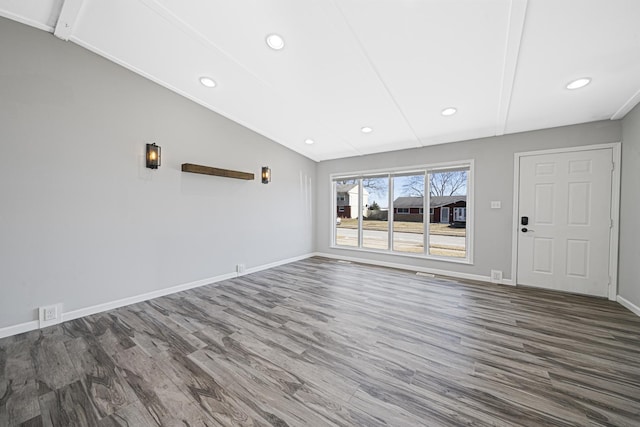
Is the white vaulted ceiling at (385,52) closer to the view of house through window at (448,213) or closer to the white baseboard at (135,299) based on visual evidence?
the view of house through window at (448,213)

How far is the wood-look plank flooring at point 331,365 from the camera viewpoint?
1411mm

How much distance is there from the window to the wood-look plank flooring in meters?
1.61

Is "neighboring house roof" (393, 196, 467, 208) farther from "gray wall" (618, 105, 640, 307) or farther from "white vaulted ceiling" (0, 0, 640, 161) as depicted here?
"gray wall" (618, 105, 640, 307)

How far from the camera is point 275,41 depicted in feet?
7.68

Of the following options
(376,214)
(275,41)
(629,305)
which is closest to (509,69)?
(275,41)

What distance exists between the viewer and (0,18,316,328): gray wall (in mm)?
2297

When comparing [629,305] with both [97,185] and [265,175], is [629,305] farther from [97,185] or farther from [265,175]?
[97,185]

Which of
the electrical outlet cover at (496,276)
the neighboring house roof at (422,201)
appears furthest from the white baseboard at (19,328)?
the electrical outlet cover at (496,276)

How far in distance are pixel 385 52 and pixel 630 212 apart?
3.68m

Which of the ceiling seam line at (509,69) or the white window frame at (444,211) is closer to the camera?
the ceiling seam line at (509,69)

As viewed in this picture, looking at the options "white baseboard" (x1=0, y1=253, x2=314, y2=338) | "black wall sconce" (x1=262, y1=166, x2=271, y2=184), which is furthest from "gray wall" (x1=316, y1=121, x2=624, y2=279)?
"white baseboard" (x1=0, y1=253, x2=314, y2=338)

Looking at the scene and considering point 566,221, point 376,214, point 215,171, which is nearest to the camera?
point 566,221

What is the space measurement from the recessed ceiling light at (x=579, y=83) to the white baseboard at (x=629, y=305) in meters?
2.69

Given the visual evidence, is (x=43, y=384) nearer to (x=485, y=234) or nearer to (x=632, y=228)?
(x=485, y=234)
